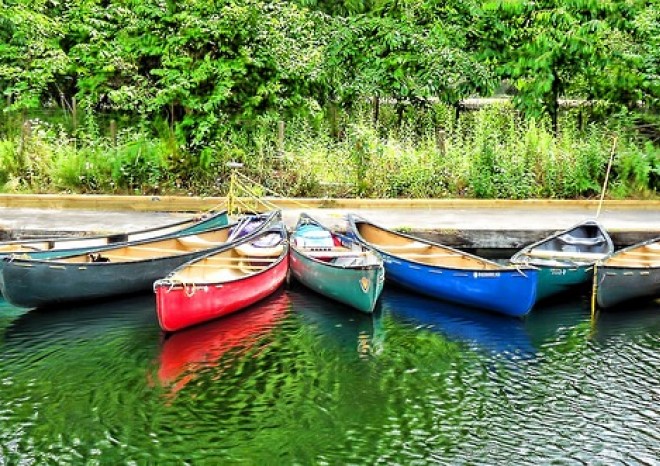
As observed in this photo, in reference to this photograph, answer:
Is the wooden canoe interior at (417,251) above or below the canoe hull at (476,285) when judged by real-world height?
above

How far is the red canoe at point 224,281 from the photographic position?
11703 millimetres

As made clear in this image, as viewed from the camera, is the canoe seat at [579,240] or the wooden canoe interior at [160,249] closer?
the wooden canoe interior at [160,249]

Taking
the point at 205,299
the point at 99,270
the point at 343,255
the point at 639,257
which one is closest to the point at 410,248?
the point at 343,255

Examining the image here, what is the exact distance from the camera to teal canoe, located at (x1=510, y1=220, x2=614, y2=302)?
1346cm

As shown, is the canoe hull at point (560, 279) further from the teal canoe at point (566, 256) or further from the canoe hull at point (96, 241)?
the canoe hull at point (96, 241)

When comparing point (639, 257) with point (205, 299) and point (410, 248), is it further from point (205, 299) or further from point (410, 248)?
point (205, 299)

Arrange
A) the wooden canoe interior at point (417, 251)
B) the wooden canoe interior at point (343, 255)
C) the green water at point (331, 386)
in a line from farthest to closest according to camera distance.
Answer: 1. the wooden canoe interior at point (417, 251)
2. the wooden canoe interior at point (343, 255)
3. the green water at point (331, 386)

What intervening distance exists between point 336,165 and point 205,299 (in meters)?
7.04

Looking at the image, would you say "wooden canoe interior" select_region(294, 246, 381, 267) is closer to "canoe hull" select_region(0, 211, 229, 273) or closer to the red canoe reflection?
the red canoe reflection

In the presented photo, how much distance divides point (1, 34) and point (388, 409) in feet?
48.6

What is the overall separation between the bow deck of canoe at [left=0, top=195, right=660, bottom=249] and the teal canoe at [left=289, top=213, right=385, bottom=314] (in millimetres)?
1352

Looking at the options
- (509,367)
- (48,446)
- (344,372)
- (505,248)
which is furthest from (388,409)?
(505,248)

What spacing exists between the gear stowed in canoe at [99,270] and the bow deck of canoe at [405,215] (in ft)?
5.39

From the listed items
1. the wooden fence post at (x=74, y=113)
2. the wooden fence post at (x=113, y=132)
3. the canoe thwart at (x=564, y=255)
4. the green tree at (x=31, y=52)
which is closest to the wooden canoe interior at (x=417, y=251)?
the canoe thwart at (x=564, y=255)
